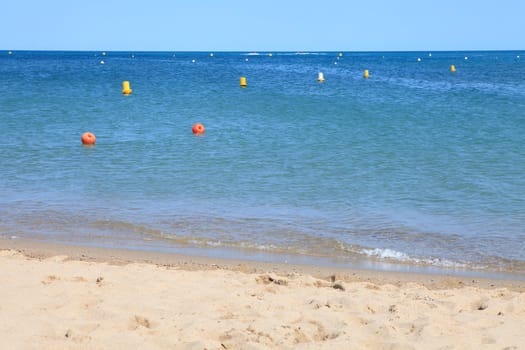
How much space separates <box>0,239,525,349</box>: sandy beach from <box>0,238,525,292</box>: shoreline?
0.11ft

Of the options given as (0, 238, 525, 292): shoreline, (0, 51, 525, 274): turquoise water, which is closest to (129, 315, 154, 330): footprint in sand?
(0, 238, 525, 292): shoreline

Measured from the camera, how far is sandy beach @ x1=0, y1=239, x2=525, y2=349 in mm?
5633

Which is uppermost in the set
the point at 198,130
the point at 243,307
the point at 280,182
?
the point at 198,130

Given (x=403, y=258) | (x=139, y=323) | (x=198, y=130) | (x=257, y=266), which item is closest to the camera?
(x=139, y=323)

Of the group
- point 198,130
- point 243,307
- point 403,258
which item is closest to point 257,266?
point 403,258

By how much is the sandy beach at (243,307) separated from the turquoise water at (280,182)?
1251 mm

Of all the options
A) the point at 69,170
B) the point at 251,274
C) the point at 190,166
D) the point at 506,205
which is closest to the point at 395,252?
the point at 251,274

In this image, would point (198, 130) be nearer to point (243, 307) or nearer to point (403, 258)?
point (403, 258)

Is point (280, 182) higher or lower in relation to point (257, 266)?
higher

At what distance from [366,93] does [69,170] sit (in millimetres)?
24839

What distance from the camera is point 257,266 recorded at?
860 centimetres

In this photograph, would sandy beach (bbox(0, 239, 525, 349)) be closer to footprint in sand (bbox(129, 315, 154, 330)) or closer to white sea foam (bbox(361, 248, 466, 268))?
footprint in sand (bbox(129, 315, 154, 330))

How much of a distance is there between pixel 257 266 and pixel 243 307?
2.13 m

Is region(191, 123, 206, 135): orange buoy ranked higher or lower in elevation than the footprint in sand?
higher
